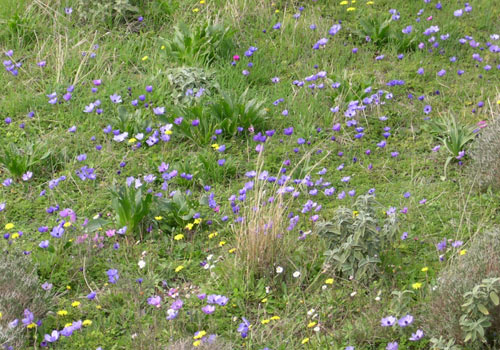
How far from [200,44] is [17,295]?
2931 mm

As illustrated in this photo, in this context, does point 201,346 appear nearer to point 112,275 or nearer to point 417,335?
point 112,275

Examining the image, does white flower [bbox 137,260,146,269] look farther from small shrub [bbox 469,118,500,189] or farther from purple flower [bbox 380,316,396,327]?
small shrub [bbox 469,118,500,189]

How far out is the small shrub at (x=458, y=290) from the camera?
10.0 feet

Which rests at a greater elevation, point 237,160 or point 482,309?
point 482,309

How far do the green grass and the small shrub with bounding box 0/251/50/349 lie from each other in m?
0.11

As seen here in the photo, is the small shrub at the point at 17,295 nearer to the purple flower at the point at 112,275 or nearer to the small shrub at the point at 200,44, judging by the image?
the purple flower at the point at 112,275

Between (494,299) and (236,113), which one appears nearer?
(494,299)

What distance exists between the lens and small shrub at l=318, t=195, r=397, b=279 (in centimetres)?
351

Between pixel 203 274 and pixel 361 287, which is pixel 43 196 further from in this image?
pixel 361 287

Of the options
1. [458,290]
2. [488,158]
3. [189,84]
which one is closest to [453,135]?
[488,158]

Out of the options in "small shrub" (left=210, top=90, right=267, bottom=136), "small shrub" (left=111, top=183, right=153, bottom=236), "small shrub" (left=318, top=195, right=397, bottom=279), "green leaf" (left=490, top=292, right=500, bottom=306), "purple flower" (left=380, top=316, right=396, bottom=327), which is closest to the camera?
"green leaf" (left=490, top=292, right=500, bottom=306)

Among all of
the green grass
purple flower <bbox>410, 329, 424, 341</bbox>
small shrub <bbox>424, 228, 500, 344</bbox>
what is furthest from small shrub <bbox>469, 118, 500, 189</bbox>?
purple flower <bbox>410, 329, 424, 341</bbox>

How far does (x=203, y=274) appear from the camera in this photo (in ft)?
12.5

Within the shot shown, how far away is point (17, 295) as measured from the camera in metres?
3.35
